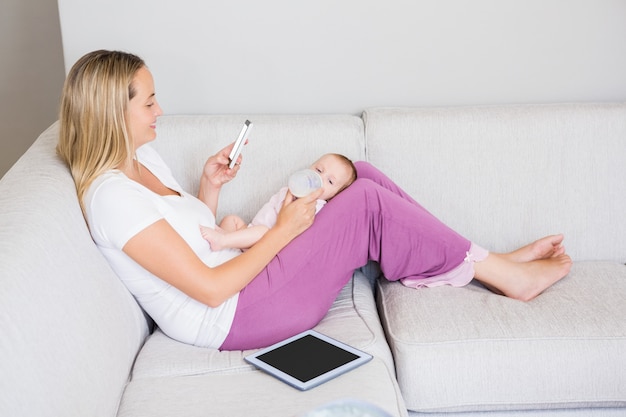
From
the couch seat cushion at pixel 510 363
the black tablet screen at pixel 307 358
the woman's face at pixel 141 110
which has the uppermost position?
the woman's face at pixel 141 110

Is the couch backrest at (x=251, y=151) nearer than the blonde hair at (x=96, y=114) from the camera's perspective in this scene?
No

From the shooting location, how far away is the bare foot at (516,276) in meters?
2.14

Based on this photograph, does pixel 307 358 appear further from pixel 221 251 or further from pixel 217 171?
pixel 217 171

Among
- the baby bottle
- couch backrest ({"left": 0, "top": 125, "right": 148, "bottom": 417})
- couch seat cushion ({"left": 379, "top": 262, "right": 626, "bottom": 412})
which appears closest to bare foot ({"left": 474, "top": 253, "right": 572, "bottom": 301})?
couch seat cushion ({"left": 379, "top": 262, "right": 626, "bottom": 412})

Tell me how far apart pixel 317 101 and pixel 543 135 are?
30.9 inches

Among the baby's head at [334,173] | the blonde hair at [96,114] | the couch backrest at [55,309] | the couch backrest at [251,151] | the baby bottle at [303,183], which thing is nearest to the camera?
the couch backrest at [55,309]

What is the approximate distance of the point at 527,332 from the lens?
6.30 feet

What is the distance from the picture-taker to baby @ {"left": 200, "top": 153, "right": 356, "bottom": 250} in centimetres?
212

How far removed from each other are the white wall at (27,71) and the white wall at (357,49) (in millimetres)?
508

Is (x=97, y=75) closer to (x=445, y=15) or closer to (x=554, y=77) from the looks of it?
(x=445, y=15)

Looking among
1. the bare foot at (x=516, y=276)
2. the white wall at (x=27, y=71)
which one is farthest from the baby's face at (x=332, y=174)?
the white wall at (x=27, y=71)

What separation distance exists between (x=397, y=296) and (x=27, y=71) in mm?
1849

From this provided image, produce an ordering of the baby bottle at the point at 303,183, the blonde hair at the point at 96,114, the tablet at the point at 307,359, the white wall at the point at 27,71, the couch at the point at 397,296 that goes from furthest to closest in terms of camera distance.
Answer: the white wall at the point at 27,71
the baby bottle at the point at 303,183
the blonde hair at the point at 96,114
the tablet at the point at 307,359
the couch at the point at 397,296

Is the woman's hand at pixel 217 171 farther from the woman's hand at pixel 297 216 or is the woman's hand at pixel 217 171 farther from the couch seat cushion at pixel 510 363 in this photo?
the couch seat cushion at pixel 510 363
